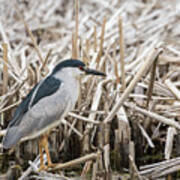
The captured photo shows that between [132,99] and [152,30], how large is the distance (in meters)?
2.15

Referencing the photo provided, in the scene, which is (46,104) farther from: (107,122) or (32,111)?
(107,122)

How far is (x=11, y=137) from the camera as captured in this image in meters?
3.21

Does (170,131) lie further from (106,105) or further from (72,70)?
(72,70)

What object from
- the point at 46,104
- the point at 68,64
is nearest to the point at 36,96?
the point at 46,104

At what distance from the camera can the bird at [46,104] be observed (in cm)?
332

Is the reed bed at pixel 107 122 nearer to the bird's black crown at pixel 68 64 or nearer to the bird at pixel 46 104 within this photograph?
the bird at pixel 46 104

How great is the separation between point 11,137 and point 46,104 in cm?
38

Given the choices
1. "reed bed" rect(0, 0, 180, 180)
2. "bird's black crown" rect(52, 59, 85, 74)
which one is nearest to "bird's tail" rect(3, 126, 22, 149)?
"reed bed" rect(0, 0, 180, 180)

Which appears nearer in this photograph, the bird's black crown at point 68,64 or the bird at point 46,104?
the bird at point 46,104

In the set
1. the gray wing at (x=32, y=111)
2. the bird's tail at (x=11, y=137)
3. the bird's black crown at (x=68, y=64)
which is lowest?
the bird's tail at (x=11, y=137)

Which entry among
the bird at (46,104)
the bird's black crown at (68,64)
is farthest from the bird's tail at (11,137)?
the bird's black crown at (68,64)

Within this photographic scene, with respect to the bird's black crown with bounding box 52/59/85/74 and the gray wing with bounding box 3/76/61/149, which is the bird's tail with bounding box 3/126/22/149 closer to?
the gray wing with bounding box 3/76/61/149

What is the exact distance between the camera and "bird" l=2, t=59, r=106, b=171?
3320mm

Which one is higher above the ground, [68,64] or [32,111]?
[68,64]
